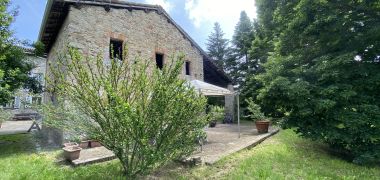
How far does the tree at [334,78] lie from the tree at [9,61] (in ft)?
29.6

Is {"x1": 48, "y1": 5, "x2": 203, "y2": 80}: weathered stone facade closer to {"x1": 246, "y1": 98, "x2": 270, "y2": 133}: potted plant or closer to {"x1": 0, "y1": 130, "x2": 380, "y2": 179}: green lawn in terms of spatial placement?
A: {"x1": 0, "y1": 130, "x2": 380, "y2": 179}: green lawn

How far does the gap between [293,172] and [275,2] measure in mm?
7170

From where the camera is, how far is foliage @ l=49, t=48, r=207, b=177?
4312mm

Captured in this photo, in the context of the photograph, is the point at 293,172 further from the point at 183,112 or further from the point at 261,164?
the point at 183,112

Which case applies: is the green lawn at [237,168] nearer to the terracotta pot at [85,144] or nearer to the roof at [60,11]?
the terracotta pot at [85,144]

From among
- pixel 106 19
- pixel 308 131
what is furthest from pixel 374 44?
pixel 106 19

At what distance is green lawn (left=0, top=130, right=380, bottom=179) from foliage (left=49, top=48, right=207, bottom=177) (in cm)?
95

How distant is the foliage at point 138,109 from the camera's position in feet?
14.1

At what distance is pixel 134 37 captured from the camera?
35.4ft

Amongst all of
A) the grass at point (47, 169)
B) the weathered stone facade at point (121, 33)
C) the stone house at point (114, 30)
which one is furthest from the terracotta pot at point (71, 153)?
the stone house at point (114, 30)

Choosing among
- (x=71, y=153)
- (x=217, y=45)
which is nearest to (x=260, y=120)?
(x=71, y=153)

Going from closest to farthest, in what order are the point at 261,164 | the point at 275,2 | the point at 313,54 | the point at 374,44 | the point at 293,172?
1. the point at 293,172
2. the point at 261,164
3. the point at 374,44
4. the point at 313,54
5. the point at 275,2

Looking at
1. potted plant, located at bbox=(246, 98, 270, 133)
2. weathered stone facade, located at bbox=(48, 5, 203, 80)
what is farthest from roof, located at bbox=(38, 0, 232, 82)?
potted plant, located at bbox=(246, 98, 270, 133)

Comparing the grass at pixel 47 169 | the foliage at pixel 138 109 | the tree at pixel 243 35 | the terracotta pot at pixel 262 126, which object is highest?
the tree at pixel 243 35
